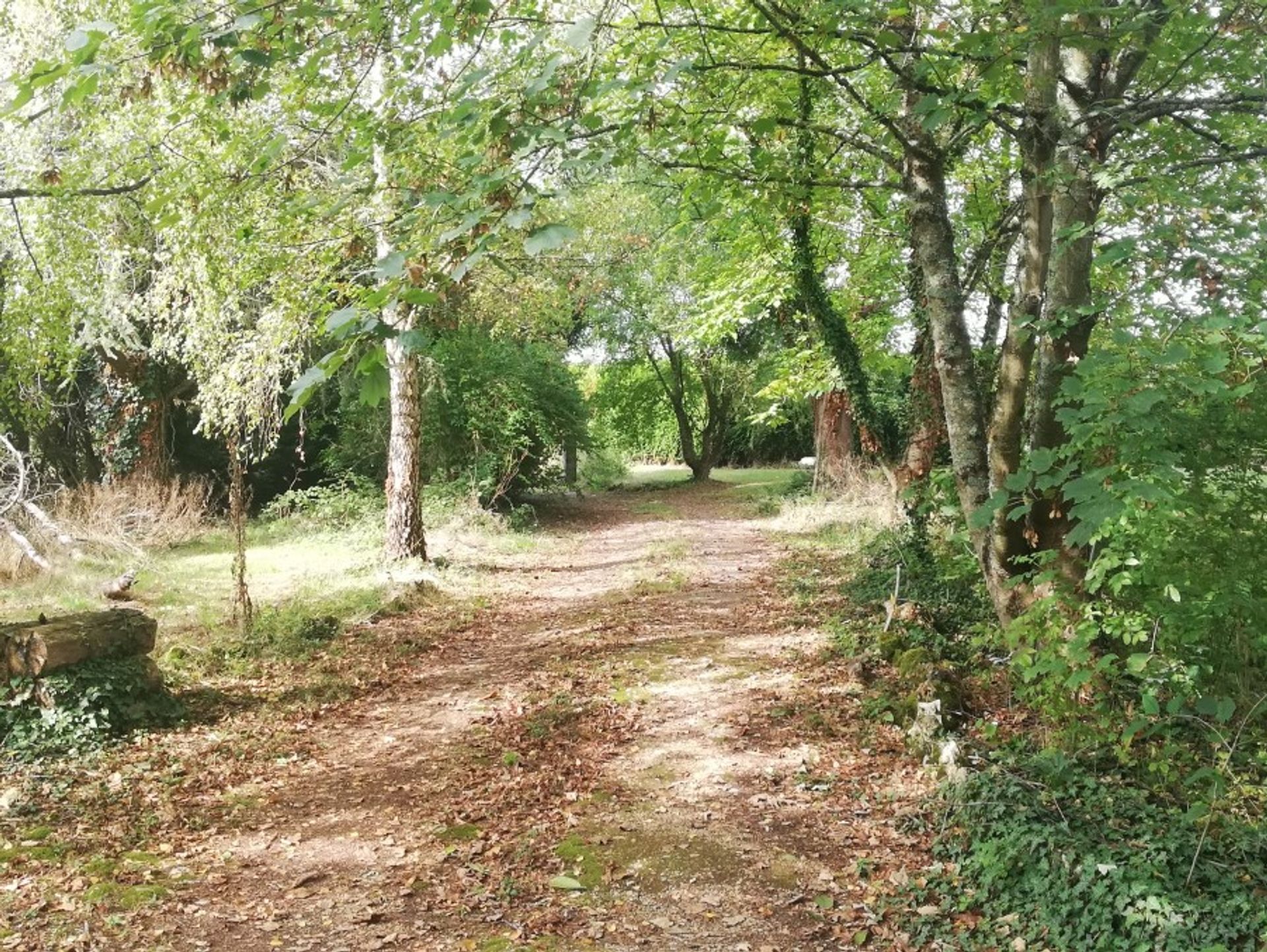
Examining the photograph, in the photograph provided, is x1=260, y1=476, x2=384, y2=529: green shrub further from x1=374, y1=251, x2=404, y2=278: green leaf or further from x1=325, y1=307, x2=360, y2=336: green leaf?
x1=325, y1=307, x2=360, y2=336: green leaf

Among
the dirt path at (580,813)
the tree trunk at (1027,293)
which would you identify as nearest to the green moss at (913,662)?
the dirt path at (580,813)

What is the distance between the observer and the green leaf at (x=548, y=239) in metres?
2.18

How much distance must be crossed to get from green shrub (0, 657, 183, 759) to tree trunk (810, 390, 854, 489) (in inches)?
518

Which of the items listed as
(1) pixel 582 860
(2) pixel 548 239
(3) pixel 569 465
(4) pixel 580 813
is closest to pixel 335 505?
(3) pixel 569 465

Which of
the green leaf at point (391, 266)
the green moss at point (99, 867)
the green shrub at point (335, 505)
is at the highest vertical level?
the green leaf at point (391, 266)

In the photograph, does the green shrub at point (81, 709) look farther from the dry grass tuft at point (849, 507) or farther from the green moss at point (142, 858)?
the dry grass tuft at point (849, 507)

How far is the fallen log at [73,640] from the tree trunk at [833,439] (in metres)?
13.1

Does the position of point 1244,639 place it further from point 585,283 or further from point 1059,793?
point 585,283

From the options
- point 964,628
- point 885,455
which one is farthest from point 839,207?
point 964,628

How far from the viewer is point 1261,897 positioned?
3.60m

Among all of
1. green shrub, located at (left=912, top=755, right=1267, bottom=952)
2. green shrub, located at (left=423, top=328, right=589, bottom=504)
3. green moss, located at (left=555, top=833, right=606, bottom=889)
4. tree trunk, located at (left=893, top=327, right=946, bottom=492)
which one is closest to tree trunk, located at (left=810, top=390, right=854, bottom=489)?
green shrub, located at (left=423, top=328, right=589, bottom=504)

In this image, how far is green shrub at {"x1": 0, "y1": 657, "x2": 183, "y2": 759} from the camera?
565 cm

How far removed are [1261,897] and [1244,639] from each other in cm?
Answer: 141

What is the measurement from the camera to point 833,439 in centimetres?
1828
